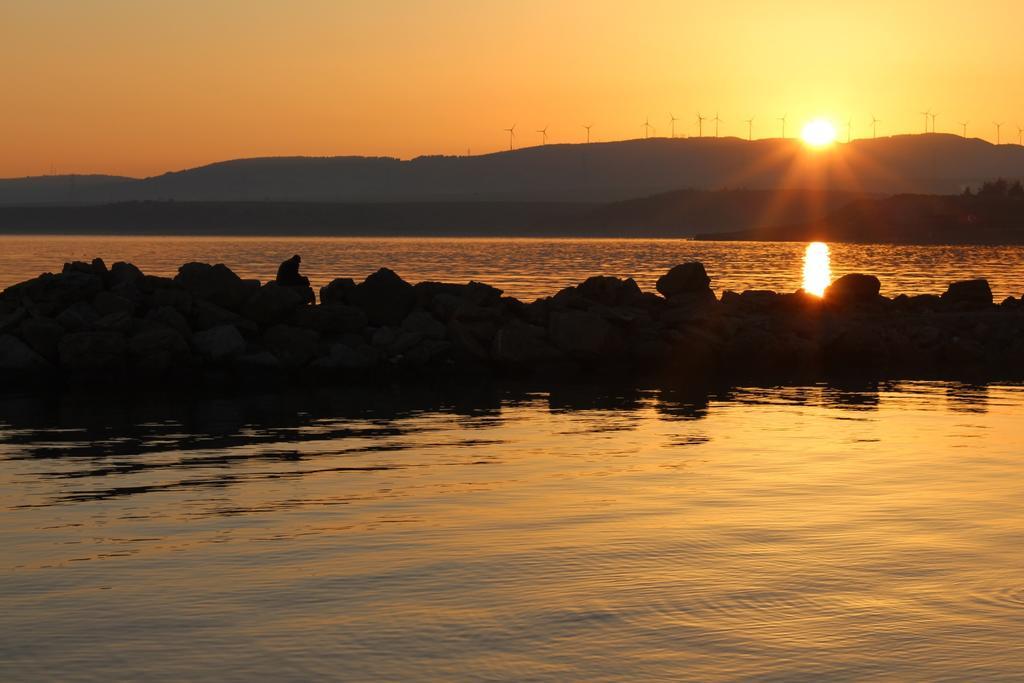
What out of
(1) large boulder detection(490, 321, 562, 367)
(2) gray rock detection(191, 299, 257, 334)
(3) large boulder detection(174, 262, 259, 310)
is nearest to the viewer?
(1) large boulder detection(490, 321, 562, 367)

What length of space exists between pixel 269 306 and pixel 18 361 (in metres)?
6.06

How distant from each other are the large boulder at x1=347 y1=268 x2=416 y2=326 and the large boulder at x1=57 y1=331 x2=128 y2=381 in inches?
272

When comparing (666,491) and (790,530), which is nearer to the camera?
(790,530)

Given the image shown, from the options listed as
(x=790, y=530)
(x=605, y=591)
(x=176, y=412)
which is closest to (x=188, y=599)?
(x=605, y=591)

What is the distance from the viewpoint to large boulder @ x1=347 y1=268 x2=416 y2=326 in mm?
36000

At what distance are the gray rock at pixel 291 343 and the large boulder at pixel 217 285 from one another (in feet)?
5.42

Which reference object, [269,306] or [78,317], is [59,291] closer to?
[78,317]

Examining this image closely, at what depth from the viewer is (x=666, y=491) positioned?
656 inches

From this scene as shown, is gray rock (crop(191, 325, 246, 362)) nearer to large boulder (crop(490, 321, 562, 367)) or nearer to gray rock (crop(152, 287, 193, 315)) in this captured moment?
gray rock (crop(152, 287, 193, 315))

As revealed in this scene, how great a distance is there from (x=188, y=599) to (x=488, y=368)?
71.1 ft

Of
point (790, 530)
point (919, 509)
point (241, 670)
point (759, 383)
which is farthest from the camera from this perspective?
point (759, 383)

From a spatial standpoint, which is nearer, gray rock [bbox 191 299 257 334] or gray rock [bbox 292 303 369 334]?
gray rock [bbox 191 299 257 334]

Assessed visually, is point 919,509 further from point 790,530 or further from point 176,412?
point 176,412

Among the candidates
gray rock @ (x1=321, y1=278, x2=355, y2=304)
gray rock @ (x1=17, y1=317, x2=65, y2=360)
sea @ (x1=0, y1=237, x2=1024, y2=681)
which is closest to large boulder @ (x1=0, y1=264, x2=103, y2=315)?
gray rock @ (x1=17, y1=317, x2=65, y2=360)
